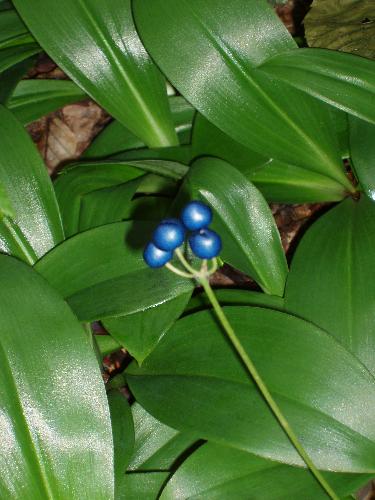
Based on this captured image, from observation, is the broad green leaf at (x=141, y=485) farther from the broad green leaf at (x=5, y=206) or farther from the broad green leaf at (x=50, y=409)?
the broad green leaf at (x=5, y=206)

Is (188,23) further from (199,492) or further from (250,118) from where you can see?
(199,492)

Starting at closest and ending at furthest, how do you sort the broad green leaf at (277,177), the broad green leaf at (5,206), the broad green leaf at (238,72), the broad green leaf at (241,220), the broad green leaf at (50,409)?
the broad green leaf at (5,206) < the broad green leaf at (50,409) < the broad green leaf at (241,220) < the broad green leaf at (238,72) < the broad green leaf at (277,177)

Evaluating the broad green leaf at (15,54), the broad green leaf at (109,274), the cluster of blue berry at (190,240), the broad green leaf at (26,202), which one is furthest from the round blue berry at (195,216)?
the broad green leaf at (15,54)

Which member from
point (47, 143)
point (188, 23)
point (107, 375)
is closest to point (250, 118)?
point (188, 23)

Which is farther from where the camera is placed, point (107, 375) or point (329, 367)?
point (107, 375)

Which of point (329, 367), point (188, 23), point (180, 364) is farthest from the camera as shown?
point (188, 23)

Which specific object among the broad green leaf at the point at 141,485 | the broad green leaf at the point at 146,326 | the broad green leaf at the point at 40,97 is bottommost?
the broad green leaf at the point at 141,485
